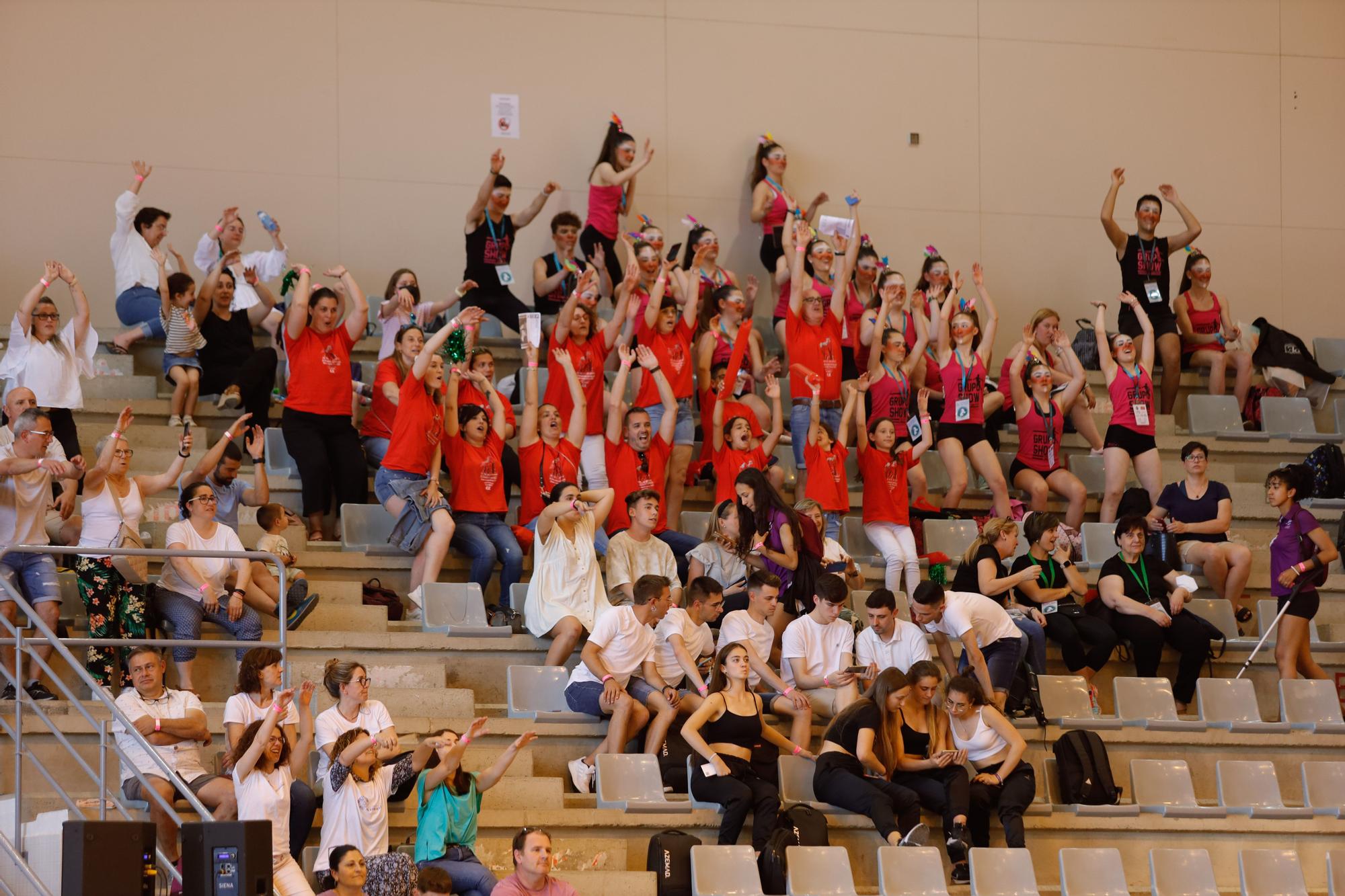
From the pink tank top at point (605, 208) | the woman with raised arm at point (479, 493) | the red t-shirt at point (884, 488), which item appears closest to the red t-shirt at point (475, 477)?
the woman with raised arm at point (479, 493)

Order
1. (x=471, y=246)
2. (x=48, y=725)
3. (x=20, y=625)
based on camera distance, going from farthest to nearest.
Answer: (x=471, y=246)
(x=20, y=625)
(x=48, y=725)

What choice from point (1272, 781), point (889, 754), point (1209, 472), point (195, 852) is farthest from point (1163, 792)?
point (195, 852)

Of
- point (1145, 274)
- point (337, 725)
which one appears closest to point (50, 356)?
point (337, 725)

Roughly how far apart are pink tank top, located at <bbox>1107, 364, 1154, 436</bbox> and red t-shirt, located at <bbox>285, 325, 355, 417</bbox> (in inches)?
186

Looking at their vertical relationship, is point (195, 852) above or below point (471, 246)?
below

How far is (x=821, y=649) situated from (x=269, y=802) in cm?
281

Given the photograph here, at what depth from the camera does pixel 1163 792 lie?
7.86 metres

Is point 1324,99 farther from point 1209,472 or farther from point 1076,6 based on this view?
point 1209,472

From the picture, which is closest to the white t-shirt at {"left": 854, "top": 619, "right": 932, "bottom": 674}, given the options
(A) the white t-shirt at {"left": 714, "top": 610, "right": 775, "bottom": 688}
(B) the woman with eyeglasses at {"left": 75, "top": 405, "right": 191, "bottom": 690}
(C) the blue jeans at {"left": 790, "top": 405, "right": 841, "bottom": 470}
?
(A) the white t-shirt at {"left": 714, "top": 610, "right": 775, "bottom": 688}

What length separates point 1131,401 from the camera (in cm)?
1020

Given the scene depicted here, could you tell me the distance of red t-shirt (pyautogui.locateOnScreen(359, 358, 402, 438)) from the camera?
29.8 ft

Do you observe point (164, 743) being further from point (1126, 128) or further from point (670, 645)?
point (1126, 128)

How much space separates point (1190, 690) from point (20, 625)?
5.86m

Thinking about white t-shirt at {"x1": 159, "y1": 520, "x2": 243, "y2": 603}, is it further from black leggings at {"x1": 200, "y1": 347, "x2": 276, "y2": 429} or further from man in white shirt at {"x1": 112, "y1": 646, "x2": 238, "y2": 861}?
black leggings at {"x1": 200, "y1": 347, "x2": 276, "y2": 429}
